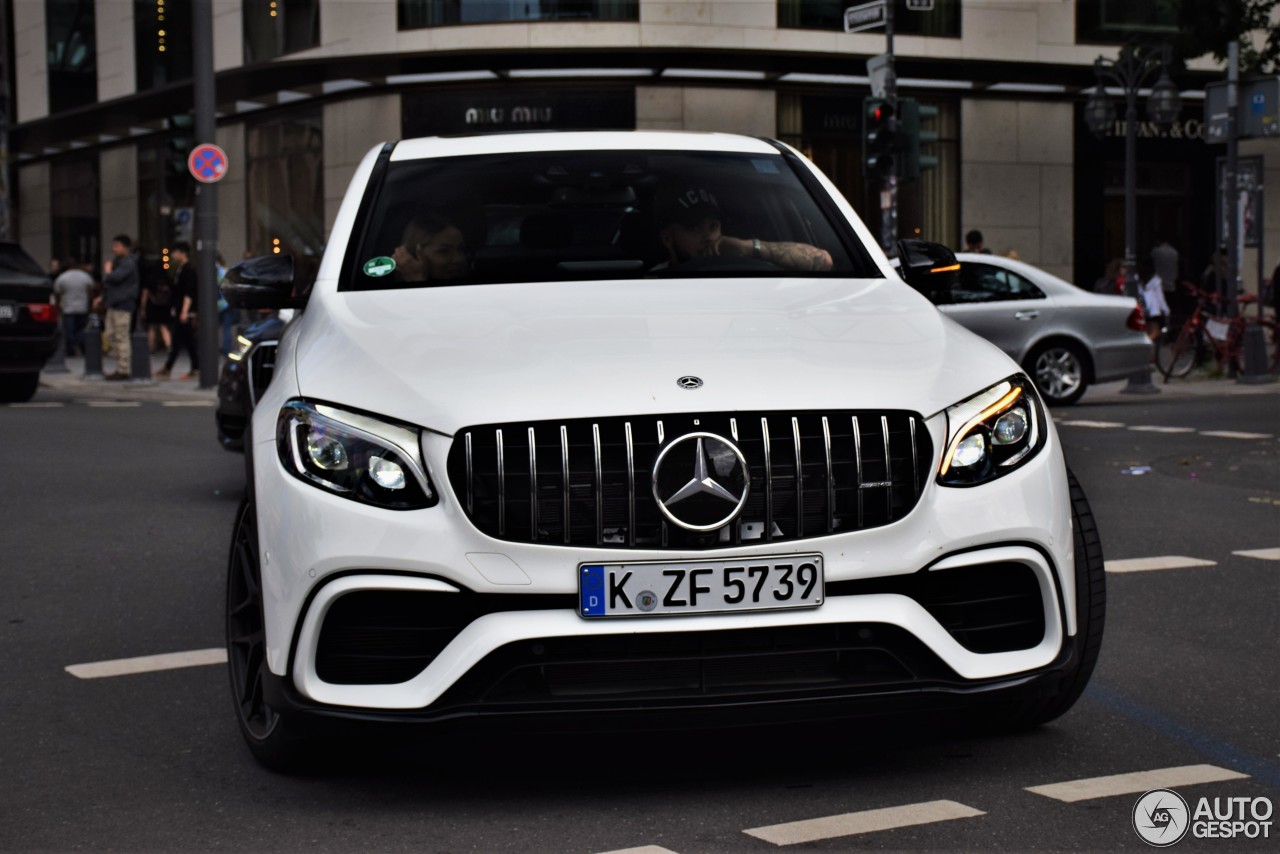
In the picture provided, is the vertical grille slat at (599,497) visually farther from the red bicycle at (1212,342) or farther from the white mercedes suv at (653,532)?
the red bicycle at (1212,342)

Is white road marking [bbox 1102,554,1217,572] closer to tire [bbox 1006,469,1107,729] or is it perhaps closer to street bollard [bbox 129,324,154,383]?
tire [bbox 1006,469,1107,729]

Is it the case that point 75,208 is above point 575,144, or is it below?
above

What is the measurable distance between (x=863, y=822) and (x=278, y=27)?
2964 centimetres

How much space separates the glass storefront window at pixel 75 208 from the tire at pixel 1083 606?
36115mm

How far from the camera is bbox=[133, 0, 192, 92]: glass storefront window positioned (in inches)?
1404

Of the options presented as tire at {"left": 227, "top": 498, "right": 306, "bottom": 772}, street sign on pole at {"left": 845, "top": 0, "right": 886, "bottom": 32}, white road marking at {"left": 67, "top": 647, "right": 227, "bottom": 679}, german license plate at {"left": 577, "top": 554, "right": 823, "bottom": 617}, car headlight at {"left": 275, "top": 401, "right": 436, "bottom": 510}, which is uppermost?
street sign on pole at {"left": 845, "top": 0, "right": 886, "bottom": 32}

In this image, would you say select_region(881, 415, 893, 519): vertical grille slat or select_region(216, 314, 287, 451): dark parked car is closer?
select_region(881, 415, 893, 519): vertical grille slat

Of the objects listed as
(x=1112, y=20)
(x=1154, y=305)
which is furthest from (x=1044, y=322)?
(x=1112, y=20)

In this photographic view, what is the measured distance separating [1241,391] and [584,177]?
15.0 meters

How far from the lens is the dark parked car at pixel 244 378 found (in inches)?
376

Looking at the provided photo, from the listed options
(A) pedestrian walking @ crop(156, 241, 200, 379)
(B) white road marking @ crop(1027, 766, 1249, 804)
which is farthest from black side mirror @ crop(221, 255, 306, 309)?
(A) pedestrian walking @ crop(156, 241, 200, 379)

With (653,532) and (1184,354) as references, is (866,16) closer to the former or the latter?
(1184,354)

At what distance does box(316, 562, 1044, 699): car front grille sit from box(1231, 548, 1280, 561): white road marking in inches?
167

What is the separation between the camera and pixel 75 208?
39562 millimetres
